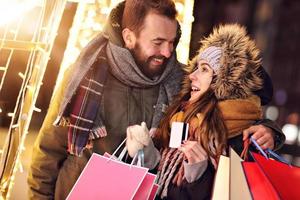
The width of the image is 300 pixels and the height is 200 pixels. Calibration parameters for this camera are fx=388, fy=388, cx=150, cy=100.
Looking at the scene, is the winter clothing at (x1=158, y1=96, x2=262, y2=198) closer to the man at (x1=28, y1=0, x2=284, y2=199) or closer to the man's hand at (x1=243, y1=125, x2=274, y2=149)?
the man's hand at (x1=243, y1=125, x2=274, y2=149)

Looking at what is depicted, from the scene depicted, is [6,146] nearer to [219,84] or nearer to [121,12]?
[121,12]

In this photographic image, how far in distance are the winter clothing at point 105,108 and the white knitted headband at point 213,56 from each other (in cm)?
11

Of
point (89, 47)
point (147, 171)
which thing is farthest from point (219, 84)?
point (89, 47)

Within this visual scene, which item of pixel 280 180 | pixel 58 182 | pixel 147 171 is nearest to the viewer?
pixel 280 180

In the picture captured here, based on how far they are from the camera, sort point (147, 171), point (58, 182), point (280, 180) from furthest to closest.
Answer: point (58, 182)
point (147, 171)
point (280, 180)

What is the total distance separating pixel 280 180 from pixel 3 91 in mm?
1042

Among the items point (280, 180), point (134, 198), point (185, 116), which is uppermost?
point (185, 116)

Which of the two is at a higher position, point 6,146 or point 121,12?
point 121,12

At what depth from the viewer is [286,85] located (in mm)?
1253

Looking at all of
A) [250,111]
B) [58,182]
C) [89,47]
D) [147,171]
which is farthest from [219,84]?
[58,182]

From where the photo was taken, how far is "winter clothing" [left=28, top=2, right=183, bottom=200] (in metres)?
1.32

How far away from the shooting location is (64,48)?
4.74 feet

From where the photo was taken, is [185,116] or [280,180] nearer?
[280,180]

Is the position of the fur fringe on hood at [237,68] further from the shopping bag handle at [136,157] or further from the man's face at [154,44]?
the shopping bag handle at [136,157]
